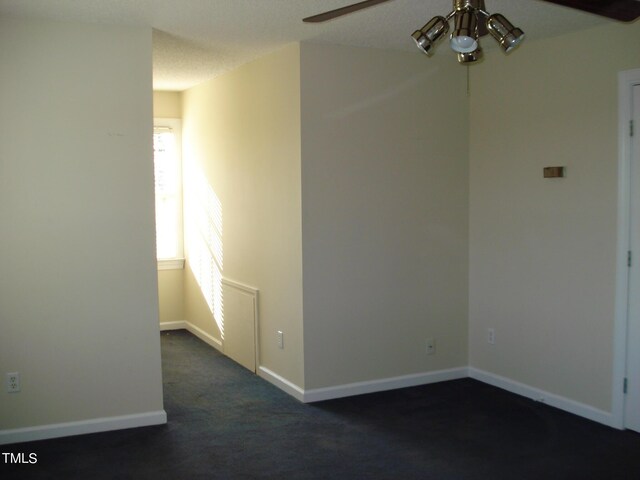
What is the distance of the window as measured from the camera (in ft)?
21.9

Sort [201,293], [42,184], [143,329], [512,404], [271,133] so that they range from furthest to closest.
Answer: [201,293], [271,133], [512,404], [143,329], [42,184]

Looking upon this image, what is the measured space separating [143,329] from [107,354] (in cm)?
25

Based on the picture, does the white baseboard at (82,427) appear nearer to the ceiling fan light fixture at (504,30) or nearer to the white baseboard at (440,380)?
the white baseboard at (440,380)

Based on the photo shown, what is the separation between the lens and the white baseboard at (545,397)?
158 inches

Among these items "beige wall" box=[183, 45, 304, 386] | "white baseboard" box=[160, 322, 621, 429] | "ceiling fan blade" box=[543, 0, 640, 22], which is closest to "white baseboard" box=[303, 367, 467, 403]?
"white baseboard" box=[160, 322, 621, 429]

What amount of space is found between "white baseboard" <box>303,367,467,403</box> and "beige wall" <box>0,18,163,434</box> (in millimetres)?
1056

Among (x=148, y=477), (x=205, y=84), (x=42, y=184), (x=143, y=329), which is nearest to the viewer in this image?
(x=148, y=477)

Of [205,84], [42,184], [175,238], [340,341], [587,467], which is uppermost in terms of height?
[205,84]

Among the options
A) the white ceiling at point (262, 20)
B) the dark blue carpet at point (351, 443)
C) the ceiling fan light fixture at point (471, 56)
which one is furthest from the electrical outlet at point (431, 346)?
the ceiling fan light fixture at point (471, 56)

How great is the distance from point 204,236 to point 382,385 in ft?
7.85

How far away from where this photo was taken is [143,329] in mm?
3986

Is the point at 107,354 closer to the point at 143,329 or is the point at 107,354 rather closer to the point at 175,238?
the point at 143,329

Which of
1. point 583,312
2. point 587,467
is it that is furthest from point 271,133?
point 587,467

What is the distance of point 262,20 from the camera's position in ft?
12.4
